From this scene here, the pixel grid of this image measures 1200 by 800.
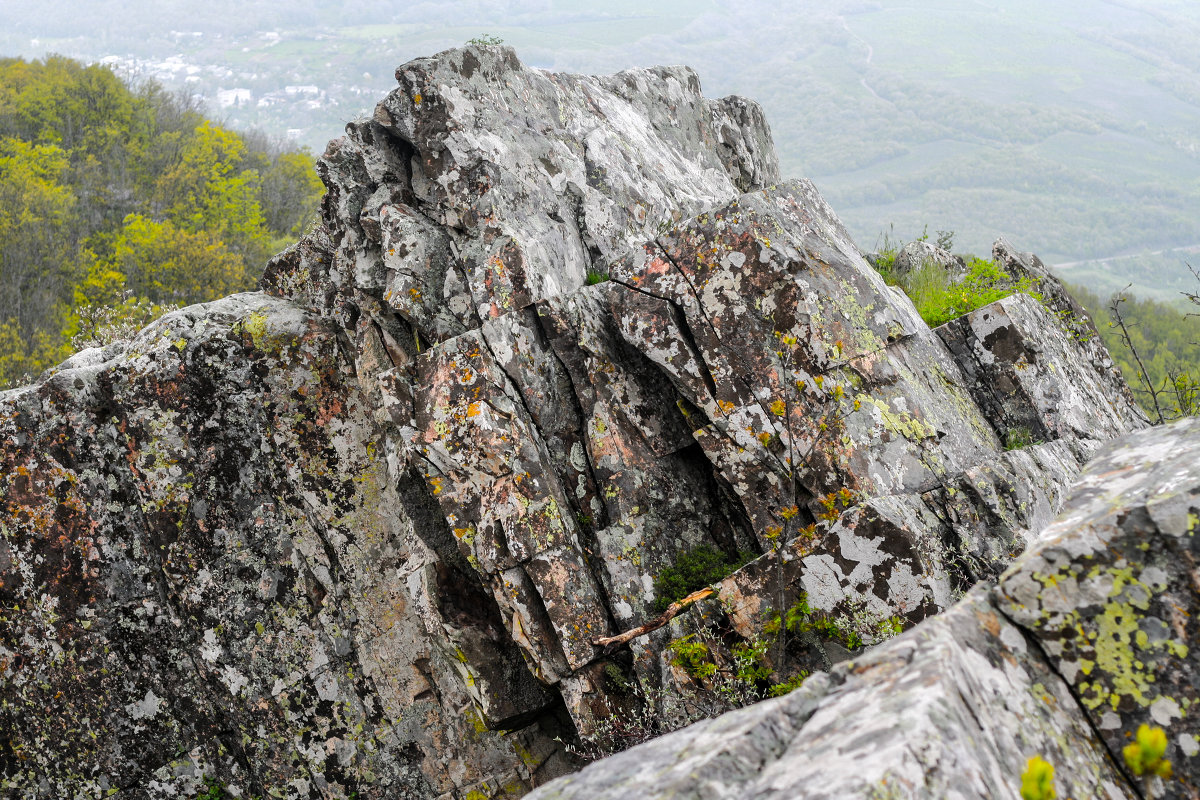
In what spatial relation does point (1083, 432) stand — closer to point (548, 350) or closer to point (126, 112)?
point (548, 350)

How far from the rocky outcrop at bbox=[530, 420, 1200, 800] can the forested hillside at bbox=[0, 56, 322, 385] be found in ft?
104

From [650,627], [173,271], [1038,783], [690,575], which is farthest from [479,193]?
[173,271]

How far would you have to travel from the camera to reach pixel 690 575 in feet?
33.5

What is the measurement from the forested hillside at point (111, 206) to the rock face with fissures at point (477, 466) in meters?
19.4

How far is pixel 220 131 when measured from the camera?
194ft

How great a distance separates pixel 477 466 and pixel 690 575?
3322 millimetres

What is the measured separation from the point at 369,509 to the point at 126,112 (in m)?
63.6

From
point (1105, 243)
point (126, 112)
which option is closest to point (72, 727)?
point (126, 112)

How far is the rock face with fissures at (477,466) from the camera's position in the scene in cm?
954

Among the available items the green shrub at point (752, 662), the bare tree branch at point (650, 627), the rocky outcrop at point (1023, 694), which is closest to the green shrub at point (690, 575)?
the bare tree branch at point (650, 627)

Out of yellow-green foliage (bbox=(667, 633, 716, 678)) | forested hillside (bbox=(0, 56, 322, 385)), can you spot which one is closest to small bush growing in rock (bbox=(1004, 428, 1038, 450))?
yellow-green foliage (bbox=(667, 633, 716, 678))

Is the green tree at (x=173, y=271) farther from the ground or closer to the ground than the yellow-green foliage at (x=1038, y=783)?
farther from the ground

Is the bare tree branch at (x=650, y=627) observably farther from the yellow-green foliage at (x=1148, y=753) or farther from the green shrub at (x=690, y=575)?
the yellow-green foliage at (x=1148, y=753)

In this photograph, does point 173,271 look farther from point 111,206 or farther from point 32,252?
point 111,206
